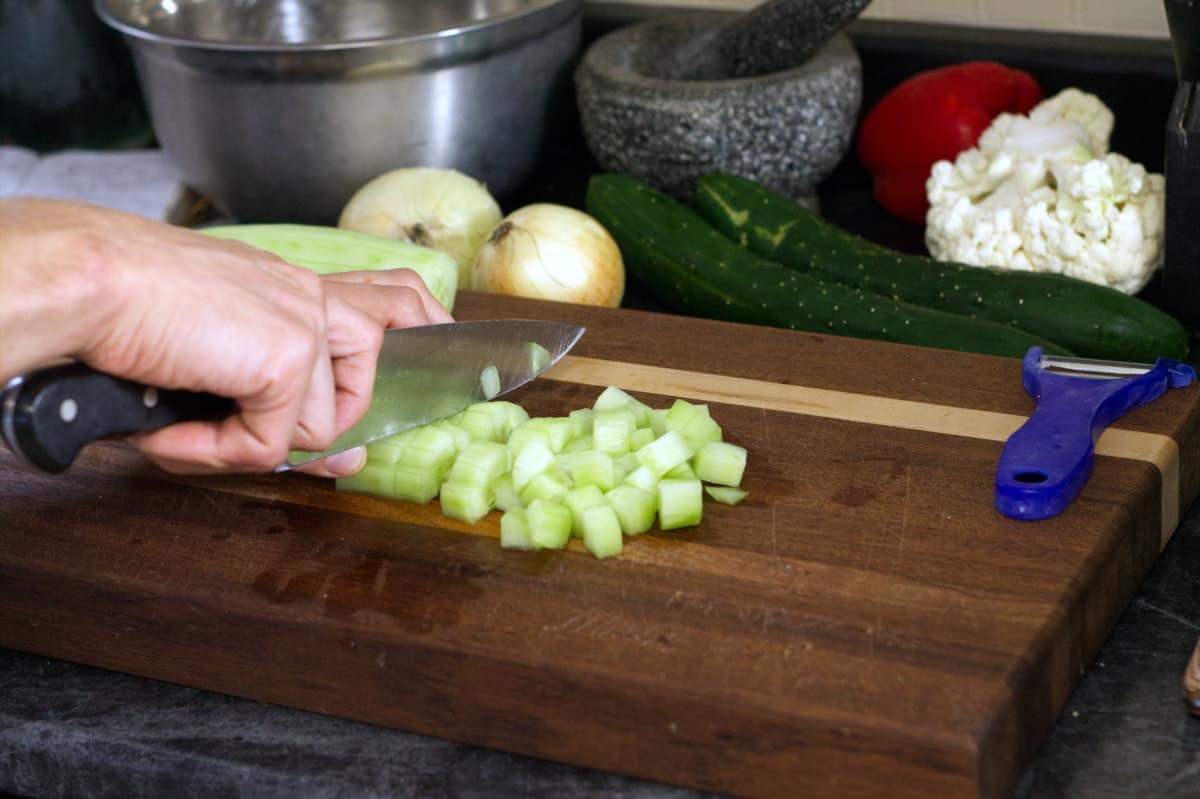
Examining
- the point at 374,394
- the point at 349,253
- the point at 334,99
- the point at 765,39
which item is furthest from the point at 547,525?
the point at 765,39

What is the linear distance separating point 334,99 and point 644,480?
889mm

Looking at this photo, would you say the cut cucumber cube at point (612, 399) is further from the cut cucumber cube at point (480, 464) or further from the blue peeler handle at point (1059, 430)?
the blue peeler handle at point (1059, 430)

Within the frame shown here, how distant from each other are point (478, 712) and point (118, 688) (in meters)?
0.35

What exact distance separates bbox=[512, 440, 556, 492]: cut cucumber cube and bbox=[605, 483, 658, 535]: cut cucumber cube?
0.25ft

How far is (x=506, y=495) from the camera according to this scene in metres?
1.25

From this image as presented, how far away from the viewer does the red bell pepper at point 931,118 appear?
6.52ft

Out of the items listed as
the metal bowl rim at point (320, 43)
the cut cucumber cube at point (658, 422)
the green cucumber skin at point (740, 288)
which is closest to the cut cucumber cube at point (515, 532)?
the cut cucumber cube at point (658, 422)

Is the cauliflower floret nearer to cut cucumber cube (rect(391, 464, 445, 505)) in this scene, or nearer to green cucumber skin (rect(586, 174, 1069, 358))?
green cucumber skin (rect(586, 174, 1069, 358))

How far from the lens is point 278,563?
120 cm

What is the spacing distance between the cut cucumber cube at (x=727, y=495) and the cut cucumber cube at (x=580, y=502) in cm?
11

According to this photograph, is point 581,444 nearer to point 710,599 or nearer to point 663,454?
point 663,454

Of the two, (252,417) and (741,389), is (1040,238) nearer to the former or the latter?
(741,389)

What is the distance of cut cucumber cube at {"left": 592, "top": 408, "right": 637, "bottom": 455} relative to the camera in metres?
1.29

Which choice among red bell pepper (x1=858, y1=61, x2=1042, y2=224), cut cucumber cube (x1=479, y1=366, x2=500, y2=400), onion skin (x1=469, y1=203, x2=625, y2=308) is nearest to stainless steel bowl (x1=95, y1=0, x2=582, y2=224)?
onion skin (x1=469, y1=203, x2=625, y2=308)
